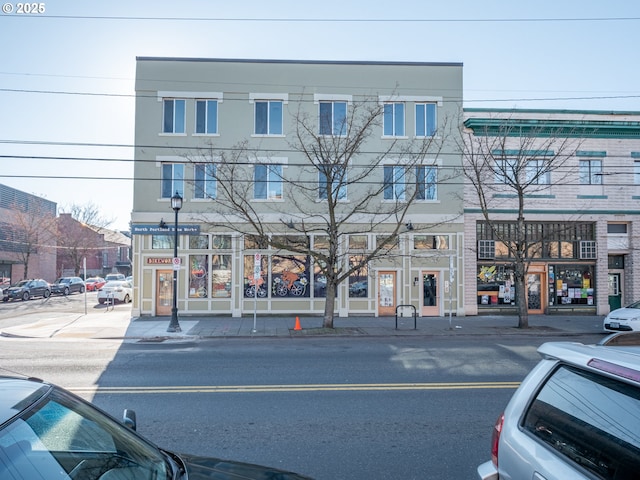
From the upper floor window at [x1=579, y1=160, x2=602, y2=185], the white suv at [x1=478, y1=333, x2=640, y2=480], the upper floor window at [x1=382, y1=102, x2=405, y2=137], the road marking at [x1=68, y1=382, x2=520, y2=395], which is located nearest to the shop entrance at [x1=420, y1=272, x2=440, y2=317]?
the upper floor window at [x1=382, y1=102, x2=405, y2=137]

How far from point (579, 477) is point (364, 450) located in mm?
3324

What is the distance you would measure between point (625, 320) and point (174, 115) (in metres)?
20.0

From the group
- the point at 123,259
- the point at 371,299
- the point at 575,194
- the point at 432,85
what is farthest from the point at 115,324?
the point at 123,259

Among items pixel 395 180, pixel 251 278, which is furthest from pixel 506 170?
pixel 251 278

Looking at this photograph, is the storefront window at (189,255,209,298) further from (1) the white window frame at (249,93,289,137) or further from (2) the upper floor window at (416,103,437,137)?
(2) the upper floor window at (416,103,437,137)

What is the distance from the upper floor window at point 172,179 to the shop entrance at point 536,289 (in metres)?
17.2

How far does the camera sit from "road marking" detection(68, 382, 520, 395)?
7607mm

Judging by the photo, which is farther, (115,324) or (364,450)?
(115,324)

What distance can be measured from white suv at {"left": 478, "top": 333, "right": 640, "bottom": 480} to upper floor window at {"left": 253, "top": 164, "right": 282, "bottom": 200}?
738 inches

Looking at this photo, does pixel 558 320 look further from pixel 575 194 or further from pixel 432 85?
pixel 432 85

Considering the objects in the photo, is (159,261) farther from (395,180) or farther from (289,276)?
(395,180)

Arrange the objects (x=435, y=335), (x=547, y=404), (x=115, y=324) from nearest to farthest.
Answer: (x=547, y=404) → (x=435, y=335) → (x=115, y=324)

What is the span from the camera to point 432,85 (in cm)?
2148

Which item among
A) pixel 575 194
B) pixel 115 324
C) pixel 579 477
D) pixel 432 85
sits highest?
pixel 432 85
